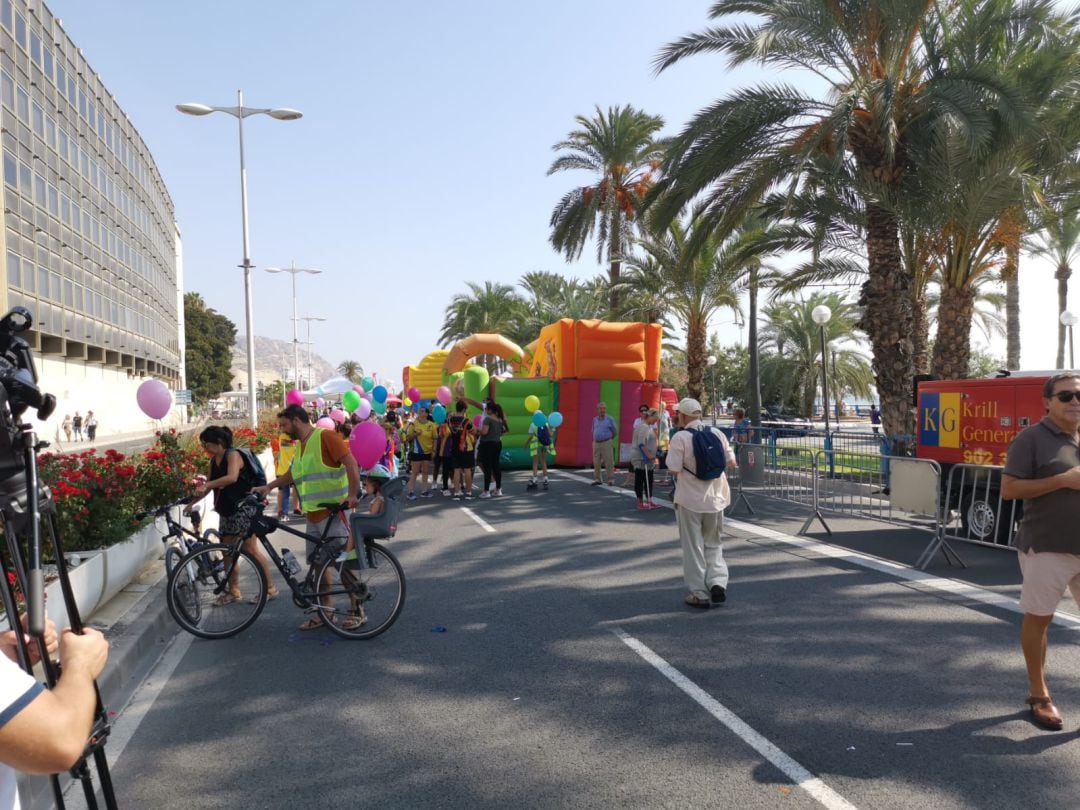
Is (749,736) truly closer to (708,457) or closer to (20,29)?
(708,457)

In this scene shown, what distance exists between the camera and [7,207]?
3428 centimetres

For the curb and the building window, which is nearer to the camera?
the curb

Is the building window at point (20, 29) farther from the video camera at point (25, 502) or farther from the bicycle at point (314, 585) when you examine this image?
the video camera at point (25, 502)

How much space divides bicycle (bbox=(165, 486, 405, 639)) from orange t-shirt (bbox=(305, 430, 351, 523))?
13cm

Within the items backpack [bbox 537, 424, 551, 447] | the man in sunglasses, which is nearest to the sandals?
the man in sunglasses

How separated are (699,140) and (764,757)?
1222cm

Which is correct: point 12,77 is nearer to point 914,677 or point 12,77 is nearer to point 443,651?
point 443,651

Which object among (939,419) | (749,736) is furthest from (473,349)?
(749,736)

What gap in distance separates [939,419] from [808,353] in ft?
110

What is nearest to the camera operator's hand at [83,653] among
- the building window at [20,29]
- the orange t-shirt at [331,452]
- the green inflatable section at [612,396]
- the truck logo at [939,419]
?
the orange t-shirt at [331,452]

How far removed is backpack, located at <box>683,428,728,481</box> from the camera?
6688 millimetres

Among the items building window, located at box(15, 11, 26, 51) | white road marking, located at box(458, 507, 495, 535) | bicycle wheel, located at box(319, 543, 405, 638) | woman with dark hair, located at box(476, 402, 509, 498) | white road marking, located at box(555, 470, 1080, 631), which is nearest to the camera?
bicycle wheel, located at box(319, 543, 405, 638)

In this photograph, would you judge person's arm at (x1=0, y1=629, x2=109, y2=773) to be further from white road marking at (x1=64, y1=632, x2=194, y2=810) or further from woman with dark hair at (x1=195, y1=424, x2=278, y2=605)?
woman with dark hair at (x1=195, y1=424, x2=278, y2=605)

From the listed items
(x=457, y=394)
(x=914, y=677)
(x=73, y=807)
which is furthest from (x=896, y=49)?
(x=73, y=807)
